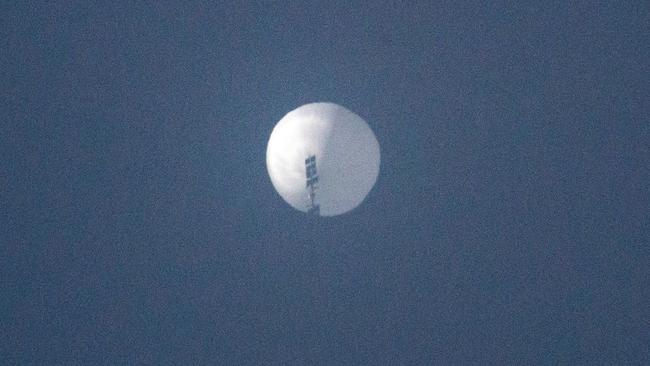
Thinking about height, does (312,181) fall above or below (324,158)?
below

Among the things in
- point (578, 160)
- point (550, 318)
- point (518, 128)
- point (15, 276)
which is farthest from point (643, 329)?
point (15, 276)

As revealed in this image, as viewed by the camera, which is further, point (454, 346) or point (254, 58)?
point (454, 346)

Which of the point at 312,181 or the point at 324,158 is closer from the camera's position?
the point at 312,181

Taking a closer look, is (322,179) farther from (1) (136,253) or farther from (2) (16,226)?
(2) (16,226)

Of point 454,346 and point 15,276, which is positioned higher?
point 15,276

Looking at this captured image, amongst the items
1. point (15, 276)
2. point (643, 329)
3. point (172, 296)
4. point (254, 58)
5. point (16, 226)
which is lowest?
point (643, 329)
